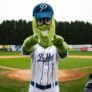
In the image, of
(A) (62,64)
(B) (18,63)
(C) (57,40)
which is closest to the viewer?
(C) (57,40)

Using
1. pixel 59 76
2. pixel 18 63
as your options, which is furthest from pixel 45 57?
pixel 18 63

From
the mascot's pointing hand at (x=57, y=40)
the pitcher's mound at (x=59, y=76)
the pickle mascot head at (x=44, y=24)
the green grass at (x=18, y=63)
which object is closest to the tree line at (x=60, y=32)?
the green grass at (x=18, y=63)

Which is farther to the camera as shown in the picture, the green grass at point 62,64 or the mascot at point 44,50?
the green grass at point 62,64

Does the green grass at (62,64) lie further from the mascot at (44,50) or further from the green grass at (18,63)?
the mascot at (44,50)

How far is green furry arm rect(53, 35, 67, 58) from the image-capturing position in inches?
186

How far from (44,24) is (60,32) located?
156ft

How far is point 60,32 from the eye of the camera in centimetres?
5238

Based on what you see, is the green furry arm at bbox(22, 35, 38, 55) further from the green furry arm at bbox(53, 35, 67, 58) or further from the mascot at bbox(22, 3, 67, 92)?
the green furry arm at bbox(53, 35, 67, 58)

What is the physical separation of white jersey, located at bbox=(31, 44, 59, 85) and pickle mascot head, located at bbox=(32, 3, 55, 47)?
102mm

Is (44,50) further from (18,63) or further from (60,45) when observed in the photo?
(18,63)

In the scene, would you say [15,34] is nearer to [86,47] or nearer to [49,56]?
[86,47]

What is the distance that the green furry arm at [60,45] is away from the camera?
4719mm

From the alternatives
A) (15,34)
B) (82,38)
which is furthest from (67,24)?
(15,34)

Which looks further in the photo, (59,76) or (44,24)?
(59,76)
